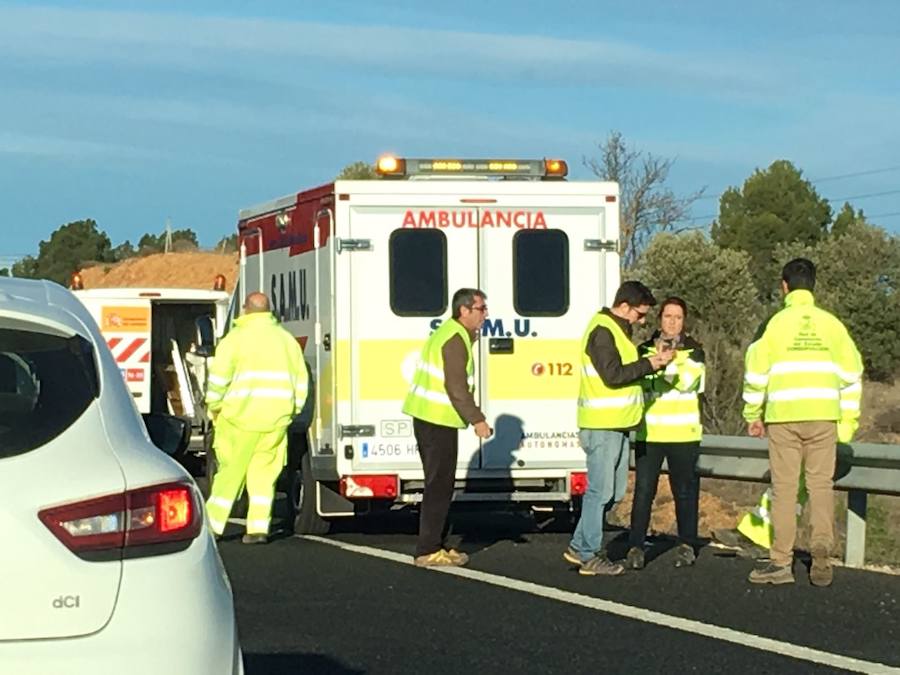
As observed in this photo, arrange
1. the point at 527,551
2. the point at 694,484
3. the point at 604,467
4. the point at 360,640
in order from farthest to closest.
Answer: the point at 527,551 < the point at 694,484 < the point at 604,467 < the point at 360,640

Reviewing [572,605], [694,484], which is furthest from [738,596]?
[694,484]

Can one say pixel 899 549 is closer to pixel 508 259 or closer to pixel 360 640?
pixel 508 259

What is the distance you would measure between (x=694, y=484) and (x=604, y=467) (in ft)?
3.33

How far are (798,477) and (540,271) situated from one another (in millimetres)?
3372

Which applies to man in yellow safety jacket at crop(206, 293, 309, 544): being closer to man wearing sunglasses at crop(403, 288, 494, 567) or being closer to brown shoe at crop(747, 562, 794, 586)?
man wearing sunglasses at crop(403, 288, 494, 567)

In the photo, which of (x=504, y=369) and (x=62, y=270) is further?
(x=62, y=270)

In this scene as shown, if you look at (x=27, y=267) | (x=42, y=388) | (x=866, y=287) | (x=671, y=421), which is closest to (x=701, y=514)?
(x=671, y=421)

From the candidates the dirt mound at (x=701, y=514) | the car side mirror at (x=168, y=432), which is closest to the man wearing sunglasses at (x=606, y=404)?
the dirt mound at (x=701, y=514)

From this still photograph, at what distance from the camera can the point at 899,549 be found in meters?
14.9

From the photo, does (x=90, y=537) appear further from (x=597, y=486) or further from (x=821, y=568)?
(x=597, y=486)

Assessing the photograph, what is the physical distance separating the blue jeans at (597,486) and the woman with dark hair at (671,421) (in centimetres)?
48

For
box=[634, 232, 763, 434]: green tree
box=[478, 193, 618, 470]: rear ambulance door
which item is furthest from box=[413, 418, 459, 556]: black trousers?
box=[634, 232, 763, 434]: green tree

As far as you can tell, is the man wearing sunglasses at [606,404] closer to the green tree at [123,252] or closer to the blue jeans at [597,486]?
the blue jeans at [597,486]

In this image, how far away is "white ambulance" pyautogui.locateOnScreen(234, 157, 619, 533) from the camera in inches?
514
